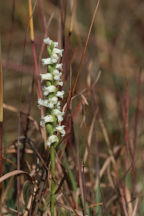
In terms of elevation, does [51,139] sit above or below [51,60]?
below

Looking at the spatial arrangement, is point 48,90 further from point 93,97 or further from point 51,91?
point 93,97

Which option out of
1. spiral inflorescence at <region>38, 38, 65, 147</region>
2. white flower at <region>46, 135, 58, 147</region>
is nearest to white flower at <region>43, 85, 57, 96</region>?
spiral inflorescence at <region>38, 38, 65, 147</region>

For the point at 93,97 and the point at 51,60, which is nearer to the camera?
the point at 51,60

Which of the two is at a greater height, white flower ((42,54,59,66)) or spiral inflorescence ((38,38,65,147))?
white flower ((42,54,59,66))

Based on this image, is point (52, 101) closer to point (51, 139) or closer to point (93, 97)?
point (51, 139)

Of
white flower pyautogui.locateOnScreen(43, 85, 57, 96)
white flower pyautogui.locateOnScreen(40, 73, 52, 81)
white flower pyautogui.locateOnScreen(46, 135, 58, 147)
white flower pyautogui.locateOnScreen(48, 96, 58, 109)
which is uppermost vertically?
white flower pyautogui.locateOnScreen(40, 73, 52, 81)

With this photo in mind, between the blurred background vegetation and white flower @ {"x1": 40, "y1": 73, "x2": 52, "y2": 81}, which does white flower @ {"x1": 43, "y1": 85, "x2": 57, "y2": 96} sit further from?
the blurred background vegetation

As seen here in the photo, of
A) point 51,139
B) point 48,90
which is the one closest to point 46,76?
point 48,90

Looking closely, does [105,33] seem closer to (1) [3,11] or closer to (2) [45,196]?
(1) [3,11]

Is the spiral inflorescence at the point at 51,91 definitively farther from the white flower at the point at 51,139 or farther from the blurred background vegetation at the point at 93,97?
the blurred background vegetation at the point at 93,97

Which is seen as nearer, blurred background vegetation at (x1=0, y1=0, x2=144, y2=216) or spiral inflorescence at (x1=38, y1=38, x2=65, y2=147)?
spiral inflorescence at (x1=38, y1=38, x2=65, y2=147)
